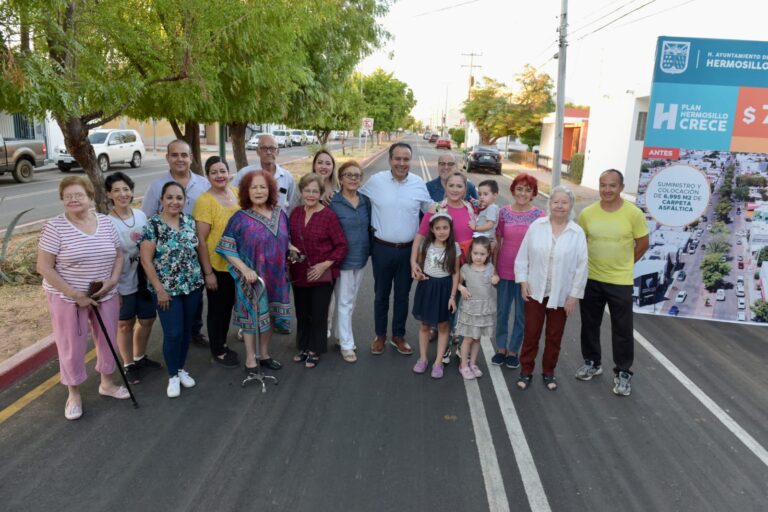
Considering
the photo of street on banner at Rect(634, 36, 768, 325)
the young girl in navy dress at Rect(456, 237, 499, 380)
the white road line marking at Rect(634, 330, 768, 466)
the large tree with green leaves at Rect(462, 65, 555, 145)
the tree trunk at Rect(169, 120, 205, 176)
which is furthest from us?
the large tree with green leaves at Rect(462, 65, 555, 145)

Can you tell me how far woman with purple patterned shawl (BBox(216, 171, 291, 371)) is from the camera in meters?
4.21

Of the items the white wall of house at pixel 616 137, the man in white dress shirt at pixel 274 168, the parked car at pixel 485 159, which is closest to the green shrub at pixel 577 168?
the white wall of house at pixel 616 137

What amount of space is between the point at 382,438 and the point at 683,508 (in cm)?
184

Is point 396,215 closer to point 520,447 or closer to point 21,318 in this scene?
point 520,447

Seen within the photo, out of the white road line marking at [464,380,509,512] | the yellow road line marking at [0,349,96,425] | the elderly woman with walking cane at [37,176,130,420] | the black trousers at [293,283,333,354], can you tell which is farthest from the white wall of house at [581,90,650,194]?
the yellow road line marking at [0,349,96,425]

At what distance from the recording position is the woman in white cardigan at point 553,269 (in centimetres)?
413

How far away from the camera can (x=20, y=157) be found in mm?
16766

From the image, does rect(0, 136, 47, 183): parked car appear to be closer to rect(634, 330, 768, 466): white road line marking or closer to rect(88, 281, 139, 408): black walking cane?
rect(88, 281, 139, 408): black walking cane

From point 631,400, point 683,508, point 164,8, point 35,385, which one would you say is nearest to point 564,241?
point 631,400

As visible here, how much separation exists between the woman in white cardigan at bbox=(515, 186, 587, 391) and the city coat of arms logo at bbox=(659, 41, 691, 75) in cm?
317

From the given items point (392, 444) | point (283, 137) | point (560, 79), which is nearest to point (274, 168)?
point (392, 444)

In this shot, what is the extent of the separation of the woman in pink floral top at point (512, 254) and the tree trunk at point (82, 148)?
472 centimetres

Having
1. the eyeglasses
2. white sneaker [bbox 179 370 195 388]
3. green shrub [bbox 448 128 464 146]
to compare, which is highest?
green shrub [bbox 448 128 464 146]

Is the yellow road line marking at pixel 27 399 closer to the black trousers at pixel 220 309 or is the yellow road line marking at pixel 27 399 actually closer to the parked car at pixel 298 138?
the black trousers at pixel 220 309
